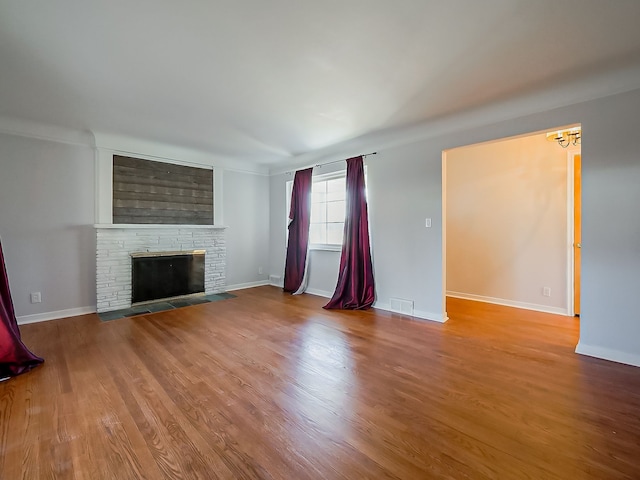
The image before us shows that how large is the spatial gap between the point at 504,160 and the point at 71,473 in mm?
5348

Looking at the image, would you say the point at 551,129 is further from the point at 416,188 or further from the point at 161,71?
the point at 161,71

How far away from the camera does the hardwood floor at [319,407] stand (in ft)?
4.52

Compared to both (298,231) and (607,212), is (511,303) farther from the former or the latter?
(298,231)

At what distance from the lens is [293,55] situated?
7.07 feet

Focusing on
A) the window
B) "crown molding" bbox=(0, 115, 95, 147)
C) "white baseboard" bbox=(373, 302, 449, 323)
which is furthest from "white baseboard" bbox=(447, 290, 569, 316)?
"crown molding" bbox=(0, 115, 95, 147)

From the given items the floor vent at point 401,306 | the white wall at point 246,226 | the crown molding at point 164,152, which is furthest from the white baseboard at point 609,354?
the crown molding at point 164,152

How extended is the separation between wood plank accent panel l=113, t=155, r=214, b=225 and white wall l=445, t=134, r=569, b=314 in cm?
405

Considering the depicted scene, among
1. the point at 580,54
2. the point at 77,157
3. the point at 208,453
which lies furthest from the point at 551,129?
the point at 77,157

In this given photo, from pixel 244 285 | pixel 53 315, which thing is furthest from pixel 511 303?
pixel 53 315

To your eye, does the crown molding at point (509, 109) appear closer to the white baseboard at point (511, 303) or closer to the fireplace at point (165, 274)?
the white baseboard at point (511, 303)

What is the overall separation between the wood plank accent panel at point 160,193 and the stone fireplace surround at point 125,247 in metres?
0.13

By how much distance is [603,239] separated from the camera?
252 cm

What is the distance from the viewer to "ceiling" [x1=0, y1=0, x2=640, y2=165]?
1.72 m

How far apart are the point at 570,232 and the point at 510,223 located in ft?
2.27
